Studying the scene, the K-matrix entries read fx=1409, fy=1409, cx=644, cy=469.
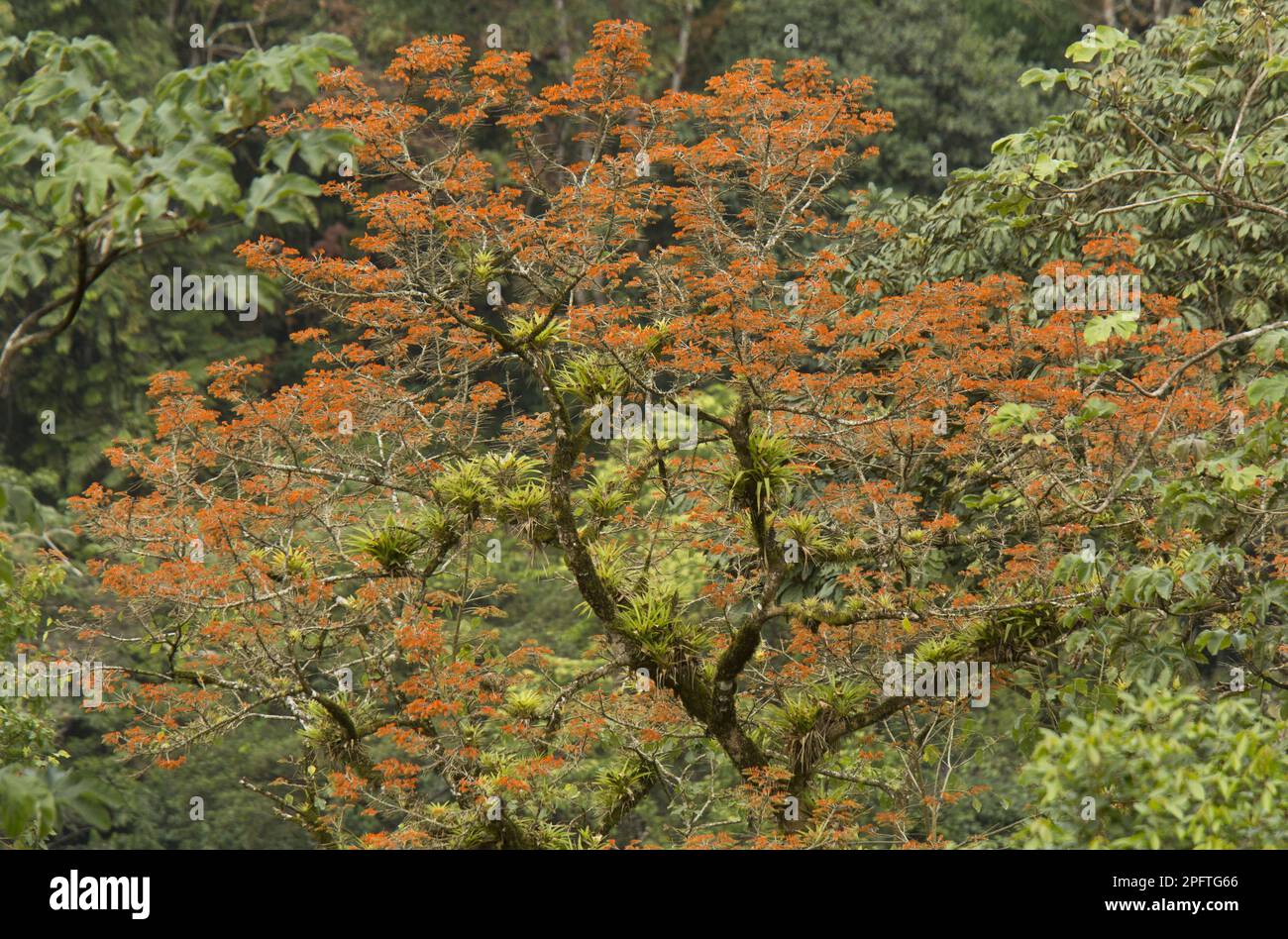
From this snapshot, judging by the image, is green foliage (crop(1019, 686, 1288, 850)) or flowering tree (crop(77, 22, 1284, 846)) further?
flowering tree (crop(77, 22, 1284, 846))

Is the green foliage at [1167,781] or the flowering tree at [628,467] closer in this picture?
the green foliage at [1167,781]

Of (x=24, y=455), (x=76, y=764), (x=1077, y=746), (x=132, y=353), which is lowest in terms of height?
(x=76, y=764)

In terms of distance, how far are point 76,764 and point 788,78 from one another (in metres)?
9.87

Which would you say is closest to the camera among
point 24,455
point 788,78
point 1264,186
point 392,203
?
point 392,203

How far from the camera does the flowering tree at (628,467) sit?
7.01 metres

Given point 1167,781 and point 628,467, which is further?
point 628,467

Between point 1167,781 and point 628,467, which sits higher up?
point 628,467

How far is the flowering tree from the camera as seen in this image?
7.01 metres

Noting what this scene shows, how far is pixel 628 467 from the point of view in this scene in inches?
303

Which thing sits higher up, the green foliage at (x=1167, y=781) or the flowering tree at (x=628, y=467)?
the flowering tree at (x=628, y=467)

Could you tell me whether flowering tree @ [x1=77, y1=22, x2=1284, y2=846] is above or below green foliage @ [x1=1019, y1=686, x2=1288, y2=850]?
above
